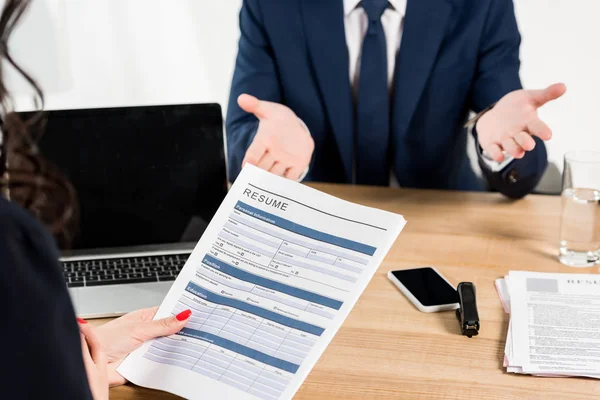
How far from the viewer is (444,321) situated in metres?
1.22

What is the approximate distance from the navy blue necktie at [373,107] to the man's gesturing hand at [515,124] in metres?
0.33

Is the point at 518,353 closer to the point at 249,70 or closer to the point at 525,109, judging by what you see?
the point at 525,109

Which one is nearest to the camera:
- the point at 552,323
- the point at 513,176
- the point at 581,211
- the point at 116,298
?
the point at 552,323

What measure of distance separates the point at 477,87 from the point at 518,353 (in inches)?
36.8

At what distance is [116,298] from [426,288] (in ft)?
1.72

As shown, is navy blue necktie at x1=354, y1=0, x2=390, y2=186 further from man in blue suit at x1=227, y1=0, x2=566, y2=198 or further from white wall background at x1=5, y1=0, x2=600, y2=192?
white wall background at x1=5, y1=0, x2=600, y2=192

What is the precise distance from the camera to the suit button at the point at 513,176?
1665mm

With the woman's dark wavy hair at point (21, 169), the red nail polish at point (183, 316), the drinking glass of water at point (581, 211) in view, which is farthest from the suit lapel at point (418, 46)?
the woman's dark wavy hair at point (21, 169)

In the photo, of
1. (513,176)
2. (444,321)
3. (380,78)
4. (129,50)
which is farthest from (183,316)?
(129,50)

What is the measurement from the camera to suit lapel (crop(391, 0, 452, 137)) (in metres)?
1.85

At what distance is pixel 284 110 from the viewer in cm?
171

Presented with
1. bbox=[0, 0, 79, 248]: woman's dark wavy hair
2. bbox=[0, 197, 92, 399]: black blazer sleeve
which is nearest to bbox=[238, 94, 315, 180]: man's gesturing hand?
bbox=[0, 0, 79, 248]: woman's dark wavy hair

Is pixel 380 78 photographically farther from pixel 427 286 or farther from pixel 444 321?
pixel 444 321

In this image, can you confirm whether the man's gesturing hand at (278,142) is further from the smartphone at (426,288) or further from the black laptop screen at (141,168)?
the smartphone at (426,288)
